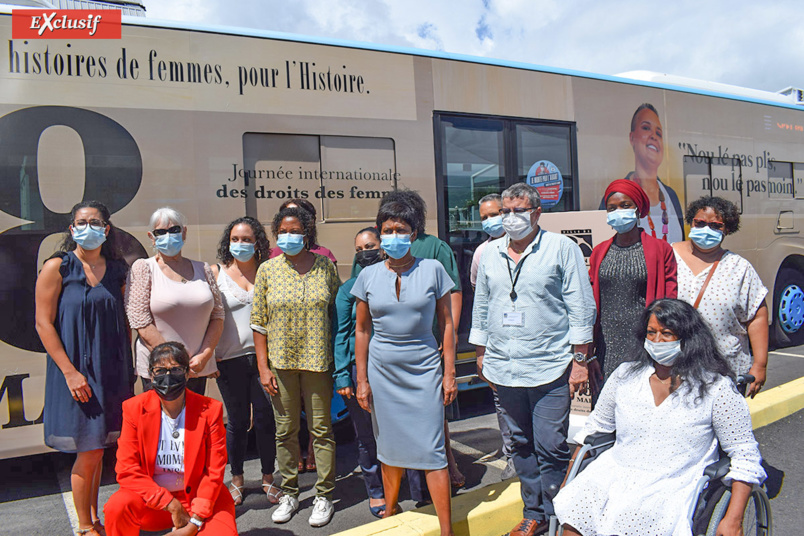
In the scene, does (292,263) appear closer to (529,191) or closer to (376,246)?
(376,246)

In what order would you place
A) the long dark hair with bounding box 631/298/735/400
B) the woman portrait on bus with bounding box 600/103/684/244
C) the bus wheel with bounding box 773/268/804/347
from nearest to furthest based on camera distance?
the long dark hair with bounding box 631/298/735/400 < the woman portrait on bus with bounding box 600/103/684/244 < the bus wheel with bounding box 773/268/804/347

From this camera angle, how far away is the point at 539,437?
3020 mm

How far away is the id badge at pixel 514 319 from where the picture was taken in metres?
3.01

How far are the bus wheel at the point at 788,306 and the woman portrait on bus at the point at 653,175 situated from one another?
2224mm

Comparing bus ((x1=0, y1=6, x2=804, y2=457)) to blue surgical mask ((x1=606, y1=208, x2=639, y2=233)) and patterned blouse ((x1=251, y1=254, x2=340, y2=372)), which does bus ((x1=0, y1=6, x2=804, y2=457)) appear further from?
blue surgical mask ((x1=606, y1=208, x2=639, y2=233))

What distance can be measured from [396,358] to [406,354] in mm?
57

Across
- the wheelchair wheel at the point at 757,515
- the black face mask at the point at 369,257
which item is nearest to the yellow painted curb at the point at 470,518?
the wheelchair wheel at the point at 757,515

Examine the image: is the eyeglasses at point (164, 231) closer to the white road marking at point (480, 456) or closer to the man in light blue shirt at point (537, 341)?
the man in light blue shirt at point (537, 341)

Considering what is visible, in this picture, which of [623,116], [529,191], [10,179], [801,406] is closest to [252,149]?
[10,179]

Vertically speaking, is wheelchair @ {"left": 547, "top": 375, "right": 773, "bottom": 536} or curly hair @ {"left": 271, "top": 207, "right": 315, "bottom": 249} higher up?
curly hair @ {"left": 271, "top": 207, "right": 315, "bottom": 249}

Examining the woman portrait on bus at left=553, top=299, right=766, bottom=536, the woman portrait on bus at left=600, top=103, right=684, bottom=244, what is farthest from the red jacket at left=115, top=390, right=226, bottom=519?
the woman portrait on bus at left=600, top=103, right=684, bottom=244

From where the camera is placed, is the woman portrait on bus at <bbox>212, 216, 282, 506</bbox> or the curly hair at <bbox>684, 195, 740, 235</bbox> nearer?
the curly hair at <bbox>684, 195, 740, 235</bbox>

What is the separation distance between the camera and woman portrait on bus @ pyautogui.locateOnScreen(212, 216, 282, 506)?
371 cm

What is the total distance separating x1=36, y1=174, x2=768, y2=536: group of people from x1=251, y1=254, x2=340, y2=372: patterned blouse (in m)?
0.01
